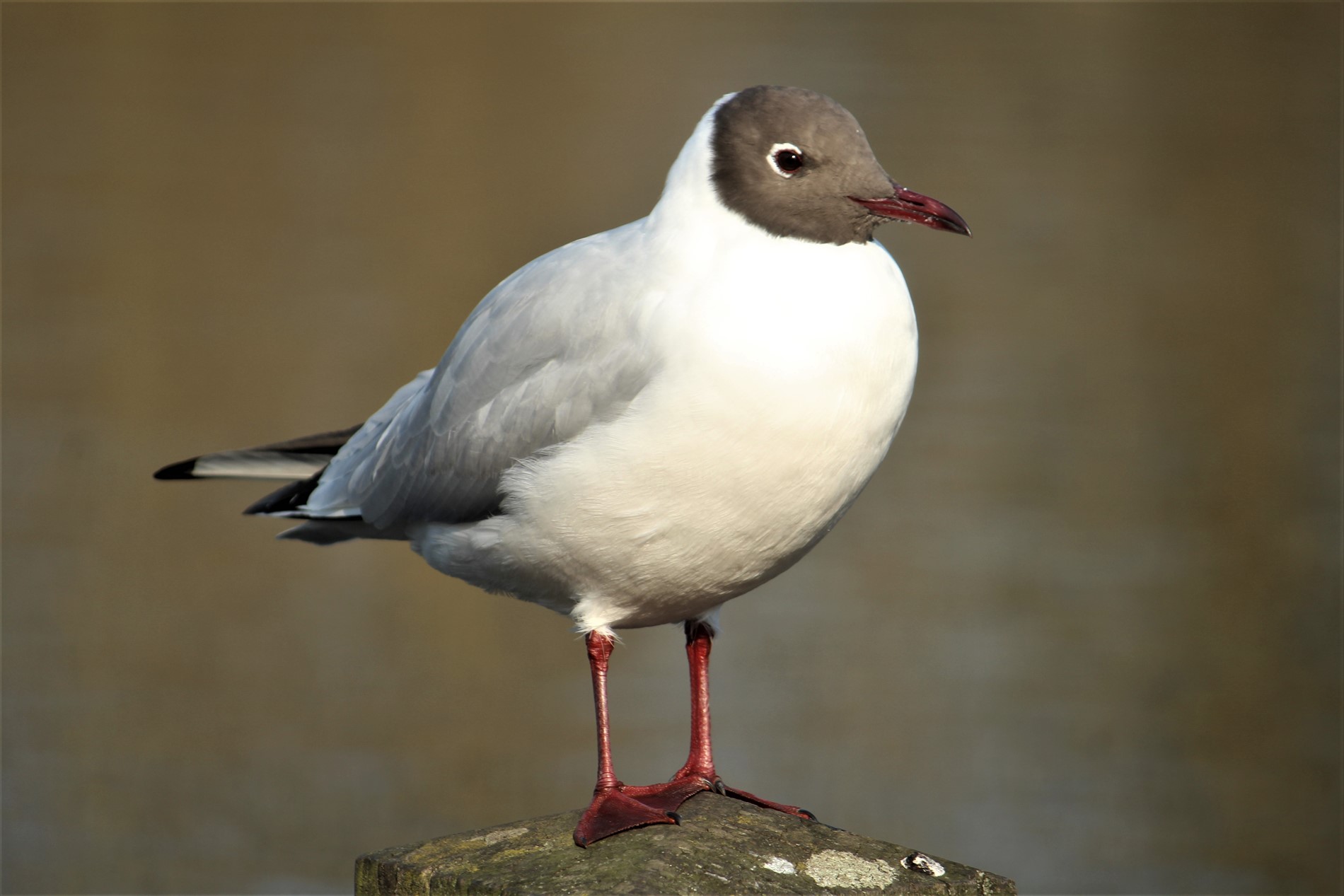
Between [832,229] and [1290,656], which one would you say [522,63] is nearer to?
[1290,656]

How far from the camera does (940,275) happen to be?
1599 cm

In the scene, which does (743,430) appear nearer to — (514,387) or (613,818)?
(514,387)

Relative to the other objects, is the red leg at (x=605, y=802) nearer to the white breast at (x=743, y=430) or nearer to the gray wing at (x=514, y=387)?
the white breast at (x=743, y=430)

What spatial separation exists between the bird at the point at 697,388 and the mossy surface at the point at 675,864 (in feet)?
0.38

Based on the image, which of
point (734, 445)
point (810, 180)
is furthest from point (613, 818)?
point (810, 180)

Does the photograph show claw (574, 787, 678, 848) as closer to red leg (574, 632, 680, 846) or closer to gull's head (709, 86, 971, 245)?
red leg (574, 632, 680, 846)

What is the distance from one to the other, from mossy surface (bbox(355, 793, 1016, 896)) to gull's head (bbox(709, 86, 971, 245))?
52.8 inches

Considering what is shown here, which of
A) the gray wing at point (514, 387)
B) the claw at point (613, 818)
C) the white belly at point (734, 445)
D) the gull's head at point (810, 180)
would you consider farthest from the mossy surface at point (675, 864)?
the gull's head at point (810, 180)

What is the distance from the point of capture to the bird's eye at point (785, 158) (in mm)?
3906

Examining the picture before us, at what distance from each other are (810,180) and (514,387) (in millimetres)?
911

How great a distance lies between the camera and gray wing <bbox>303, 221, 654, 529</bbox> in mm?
3969

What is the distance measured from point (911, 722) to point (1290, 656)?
109 inches

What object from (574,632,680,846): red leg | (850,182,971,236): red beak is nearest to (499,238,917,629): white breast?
(850,182,971,236): red beak

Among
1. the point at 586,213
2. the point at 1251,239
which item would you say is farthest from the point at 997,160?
the point at 586,213
